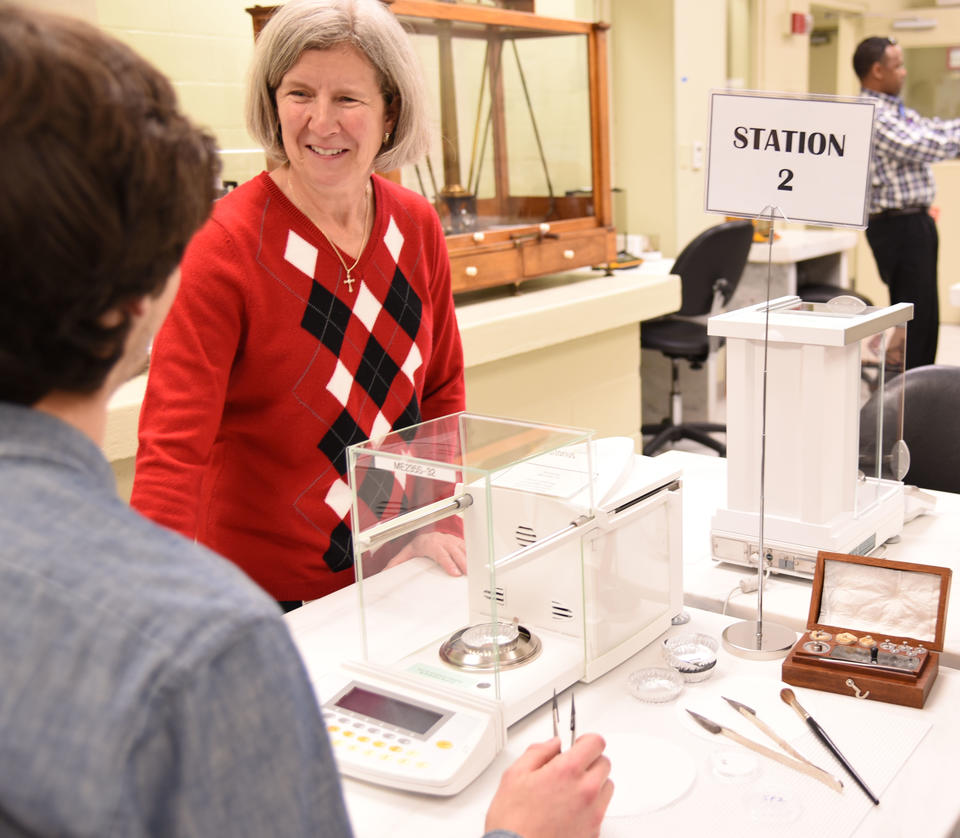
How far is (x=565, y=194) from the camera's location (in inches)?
141

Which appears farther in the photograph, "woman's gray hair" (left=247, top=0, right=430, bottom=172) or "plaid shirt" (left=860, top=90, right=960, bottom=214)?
"plaid shirt" (left=860, top=90, right=960, bottom=214)

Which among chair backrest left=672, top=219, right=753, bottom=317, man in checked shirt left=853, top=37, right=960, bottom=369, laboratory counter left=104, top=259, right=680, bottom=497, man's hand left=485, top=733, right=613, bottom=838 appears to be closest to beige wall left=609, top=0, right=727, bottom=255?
man in checked shirt left=853, top=37, right=960, bottom=369

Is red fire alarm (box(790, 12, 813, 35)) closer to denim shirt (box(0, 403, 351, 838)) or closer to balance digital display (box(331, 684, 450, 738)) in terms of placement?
balance digital display (box(331, 684, 450, 738))

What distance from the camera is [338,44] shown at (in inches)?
59.3

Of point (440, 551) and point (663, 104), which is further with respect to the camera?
point (663, 104)

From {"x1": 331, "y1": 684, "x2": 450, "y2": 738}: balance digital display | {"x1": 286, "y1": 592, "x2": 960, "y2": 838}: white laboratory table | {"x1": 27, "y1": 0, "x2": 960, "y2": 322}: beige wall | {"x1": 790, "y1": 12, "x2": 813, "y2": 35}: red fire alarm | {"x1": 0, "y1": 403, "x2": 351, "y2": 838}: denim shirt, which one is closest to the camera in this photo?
{"x1": 0, "y1": 403, "x2": 351, "y2": 838}: denim shirt

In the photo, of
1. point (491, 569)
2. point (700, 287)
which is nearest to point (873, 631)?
point (491, 569)

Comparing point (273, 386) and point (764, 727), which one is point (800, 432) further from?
point (273, 386)

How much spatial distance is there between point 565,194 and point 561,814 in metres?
2.94

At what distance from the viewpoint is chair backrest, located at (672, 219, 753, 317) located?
12.8 feet

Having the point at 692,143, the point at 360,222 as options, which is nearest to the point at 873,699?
the point at 360,222

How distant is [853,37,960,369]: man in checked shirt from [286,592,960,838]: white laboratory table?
12.4 feet

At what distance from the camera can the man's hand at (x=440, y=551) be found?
128cm

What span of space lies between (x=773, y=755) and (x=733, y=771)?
0.05 metres
